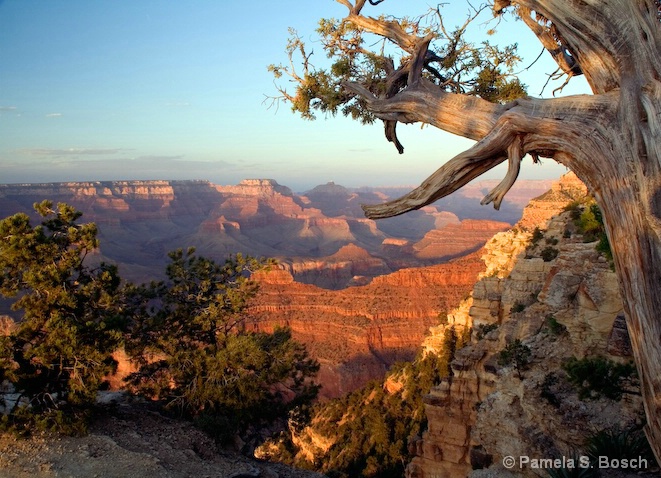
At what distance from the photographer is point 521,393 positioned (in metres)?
10.9

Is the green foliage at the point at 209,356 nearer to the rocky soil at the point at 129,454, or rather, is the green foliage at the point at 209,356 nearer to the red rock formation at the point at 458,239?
the rocky soil at the point at 129,454

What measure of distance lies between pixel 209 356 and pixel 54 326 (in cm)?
346

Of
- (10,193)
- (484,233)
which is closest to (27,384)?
(484,233)

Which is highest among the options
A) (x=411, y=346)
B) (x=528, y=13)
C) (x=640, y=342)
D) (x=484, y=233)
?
(x=528, y=13)

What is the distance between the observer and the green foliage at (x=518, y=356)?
11414 mm

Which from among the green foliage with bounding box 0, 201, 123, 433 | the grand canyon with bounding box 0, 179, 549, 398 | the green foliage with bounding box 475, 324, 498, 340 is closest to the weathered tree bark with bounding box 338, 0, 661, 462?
the green foliage with bounding box 0, 201, 123, 433

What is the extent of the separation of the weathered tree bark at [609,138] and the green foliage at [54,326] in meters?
8.03

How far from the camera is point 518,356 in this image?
11500 millimetres

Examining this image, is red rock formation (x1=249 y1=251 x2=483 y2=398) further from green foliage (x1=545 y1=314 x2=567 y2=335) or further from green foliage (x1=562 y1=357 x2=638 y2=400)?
green foliage (x1=562 y1=357 x2=638 y2=400)

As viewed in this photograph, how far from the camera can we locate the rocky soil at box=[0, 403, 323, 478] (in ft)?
28.1

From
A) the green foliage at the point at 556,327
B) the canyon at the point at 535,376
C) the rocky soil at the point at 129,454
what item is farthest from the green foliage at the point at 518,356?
the rocky soil at the point at 129,454

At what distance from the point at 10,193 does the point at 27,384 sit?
126531 millimetres

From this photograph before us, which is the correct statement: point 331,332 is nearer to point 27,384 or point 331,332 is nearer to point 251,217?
point 27,384

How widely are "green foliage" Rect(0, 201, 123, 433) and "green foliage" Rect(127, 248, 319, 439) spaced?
47.7 inches
